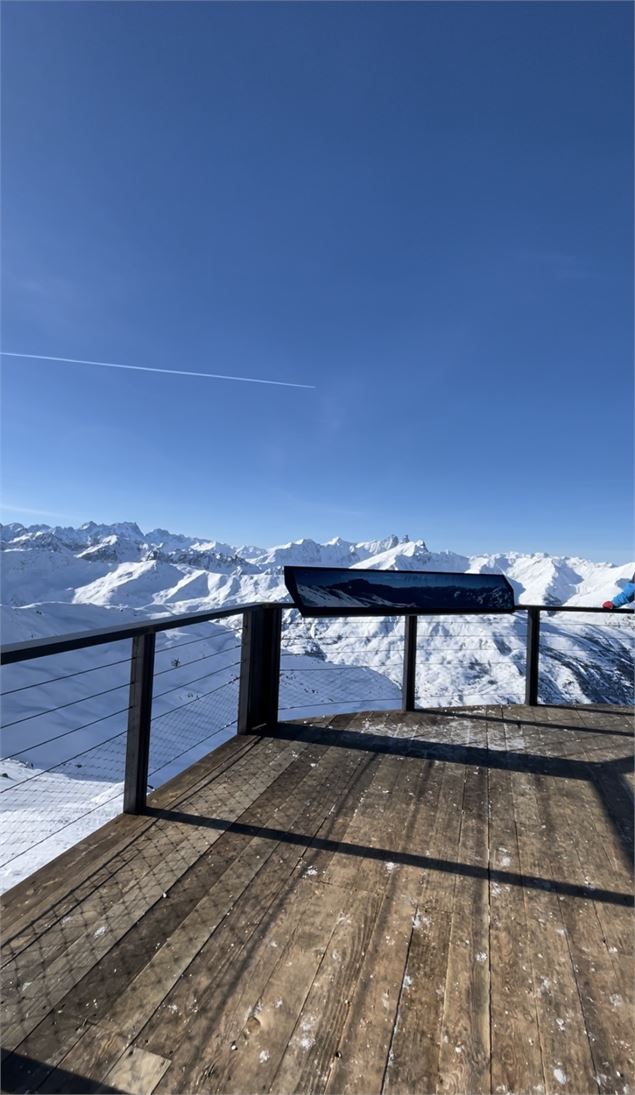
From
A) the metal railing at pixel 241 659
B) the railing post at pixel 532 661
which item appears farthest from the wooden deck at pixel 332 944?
the railing post at pixel 532 661

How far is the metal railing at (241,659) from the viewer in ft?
5.93

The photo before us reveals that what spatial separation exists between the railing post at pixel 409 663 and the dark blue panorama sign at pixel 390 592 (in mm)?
296

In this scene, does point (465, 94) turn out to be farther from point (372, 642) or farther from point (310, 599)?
point (372, 642)

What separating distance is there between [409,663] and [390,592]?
0.72 meters

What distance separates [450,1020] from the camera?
1.15 m

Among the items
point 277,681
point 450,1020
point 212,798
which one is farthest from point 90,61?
point 450,1020

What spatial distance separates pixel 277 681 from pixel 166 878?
1761mm

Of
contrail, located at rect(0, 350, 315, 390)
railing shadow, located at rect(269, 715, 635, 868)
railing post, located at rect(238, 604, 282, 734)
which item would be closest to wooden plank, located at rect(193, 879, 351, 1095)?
railing shadow, located at rect(269, 715, 635, 868)

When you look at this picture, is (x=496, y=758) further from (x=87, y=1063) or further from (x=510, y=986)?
(x=87, y=1063)

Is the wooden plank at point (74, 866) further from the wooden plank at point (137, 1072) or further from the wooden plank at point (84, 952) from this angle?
the wooden plank at point (137, 1072)

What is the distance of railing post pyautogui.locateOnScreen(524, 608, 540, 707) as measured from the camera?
3.82 meters

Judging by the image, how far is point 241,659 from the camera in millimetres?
3211

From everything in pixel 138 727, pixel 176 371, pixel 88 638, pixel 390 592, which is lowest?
pixel 138 727

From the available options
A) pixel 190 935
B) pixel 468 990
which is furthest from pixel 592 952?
pixel 190 935
